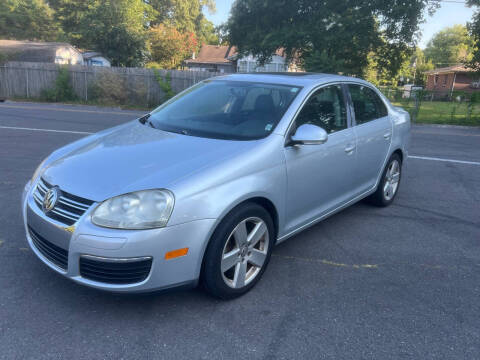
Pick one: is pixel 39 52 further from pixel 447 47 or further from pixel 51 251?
pixel 447 47

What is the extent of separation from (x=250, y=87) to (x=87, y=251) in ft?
7.47

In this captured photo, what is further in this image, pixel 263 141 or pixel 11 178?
pixel 11 178

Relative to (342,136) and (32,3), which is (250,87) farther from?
(32,3)

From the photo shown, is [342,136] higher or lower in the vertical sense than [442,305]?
higher

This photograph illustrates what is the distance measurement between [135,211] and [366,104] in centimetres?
321

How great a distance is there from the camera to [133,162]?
2.92m

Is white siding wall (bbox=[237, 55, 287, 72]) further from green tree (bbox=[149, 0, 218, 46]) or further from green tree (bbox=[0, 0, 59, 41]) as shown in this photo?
green tree (bbox=[0, 0, 59, 41])

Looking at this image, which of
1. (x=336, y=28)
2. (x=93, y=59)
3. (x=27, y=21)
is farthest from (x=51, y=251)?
(x=27, y=21)

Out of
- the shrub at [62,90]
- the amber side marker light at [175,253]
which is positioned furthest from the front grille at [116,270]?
the shrub at [62,90]

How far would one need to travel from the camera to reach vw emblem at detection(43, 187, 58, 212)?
270 cm

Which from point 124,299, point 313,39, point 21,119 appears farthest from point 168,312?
point 313,39

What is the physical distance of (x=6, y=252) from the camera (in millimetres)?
3545

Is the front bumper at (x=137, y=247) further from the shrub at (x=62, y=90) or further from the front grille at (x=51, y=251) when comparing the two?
the shrub at (x=62, y=90)

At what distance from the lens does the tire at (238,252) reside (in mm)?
2729
